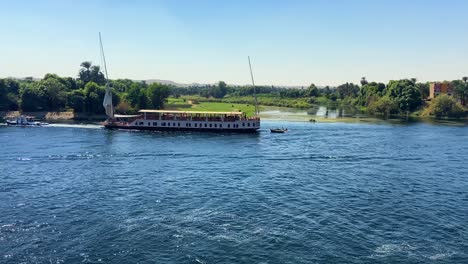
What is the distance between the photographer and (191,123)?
137750 millimetres

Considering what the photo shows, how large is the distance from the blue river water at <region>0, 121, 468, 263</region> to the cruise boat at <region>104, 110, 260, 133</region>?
3143cm

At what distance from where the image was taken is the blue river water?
3938 centimetres

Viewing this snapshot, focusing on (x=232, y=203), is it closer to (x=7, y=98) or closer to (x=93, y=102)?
(x=93, y=102)

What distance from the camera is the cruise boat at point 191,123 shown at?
133500 millimetres

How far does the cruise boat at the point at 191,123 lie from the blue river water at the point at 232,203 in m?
31.4

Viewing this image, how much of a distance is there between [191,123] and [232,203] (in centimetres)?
8575

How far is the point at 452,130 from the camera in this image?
140125 millimetres

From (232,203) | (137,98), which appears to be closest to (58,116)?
(137,98)

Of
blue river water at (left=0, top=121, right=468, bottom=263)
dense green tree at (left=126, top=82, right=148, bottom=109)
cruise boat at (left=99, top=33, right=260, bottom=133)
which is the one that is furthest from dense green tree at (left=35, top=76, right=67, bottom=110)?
blue river water at (left=0, top=121, right=468, bottom=263)

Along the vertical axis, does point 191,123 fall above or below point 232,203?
above

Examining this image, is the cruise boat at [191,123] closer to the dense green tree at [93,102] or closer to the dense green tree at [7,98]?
the dense green tree at [93,102]

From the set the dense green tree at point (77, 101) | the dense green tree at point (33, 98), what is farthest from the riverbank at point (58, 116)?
the dense green tree at point (33, 98)

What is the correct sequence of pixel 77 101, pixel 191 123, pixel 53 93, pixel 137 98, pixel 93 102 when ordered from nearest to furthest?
1. pixel 191 123
2. pixel 77 101
3. pixel 93 102
4. pixel 53 93
5. pixel 137 98

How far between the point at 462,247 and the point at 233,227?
2256 centimetres
